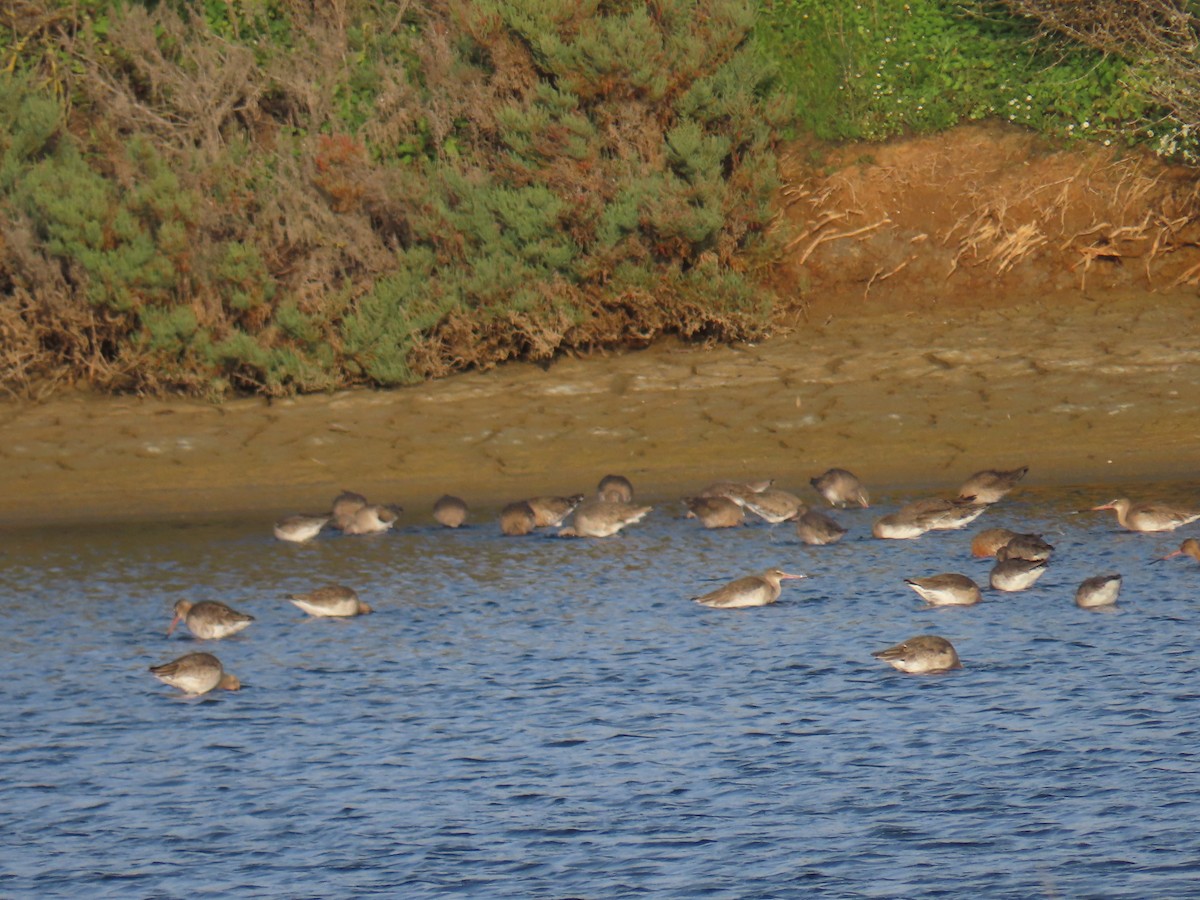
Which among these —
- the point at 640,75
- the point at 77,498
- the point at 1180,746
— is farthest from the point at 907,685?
the point at 640,75

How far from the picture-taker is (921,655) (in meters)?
10.8

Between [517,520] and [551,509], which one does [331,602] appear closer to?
[517,520]

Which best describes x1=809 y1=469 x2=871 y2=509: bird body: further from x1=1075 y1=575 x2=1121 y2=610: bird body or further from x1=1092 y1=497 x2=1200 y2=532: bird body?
x1=1075 y1=575 x2=1121 y2=610: bird body

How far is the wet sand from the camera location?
54.3 ft

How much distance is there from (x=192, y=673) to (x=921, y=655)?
4312mm

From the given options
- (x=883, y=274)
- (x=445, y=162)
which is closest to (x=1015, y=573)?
(x=883, y=274)

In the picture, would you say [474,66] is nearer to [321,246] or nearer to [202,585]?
[321,246]

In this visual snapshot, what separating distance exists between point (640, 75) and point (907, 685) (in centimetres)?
1035

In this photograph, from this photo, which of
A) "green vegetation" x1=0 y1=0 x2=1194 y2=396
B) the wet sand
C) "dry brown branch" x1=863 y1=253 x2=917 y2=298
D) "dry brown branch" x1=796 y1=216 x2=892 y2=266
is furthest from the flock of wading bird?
"dry brown branch" x1=796 y1=216 x2=892 y2=266

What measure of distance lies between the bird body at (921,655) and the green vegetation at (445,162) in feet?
27.8

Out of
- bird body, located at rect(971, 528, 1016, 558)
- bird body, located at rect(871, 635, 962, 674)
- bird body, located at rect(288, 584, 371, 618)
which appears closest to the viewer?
bird body, located at rect(871, 635, 962, 674)

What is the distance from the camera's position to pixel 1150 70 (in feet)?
66.0

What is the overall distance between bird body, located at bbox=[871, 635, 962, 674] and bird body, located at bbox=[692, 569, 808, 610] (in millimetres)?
1848

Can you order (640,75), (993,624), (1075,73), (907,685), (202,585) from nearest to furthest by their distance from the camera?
(907,685) → (993,624) → (202,585) → (640,75) → (1075,73)
